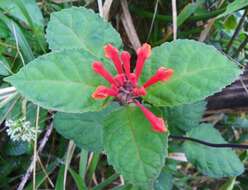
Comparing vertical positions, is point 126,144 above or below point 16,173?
above

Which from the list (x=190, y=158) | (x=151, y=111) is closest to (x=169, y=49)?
(x=151, y=111)

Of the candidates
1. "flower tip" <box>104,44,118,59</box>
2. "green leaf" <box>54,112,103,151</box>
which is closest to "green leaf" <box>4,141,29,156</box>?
"green leaf" <box>54,112,103,151</box>

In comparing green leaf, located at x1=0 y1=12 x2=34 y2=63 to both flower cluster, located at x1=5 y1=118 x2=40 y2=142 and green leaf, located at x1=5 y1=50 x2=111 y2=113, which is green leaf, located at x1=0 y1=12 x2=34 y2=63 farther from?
green leaf, located at x1=5 y1=50 x2=111 y2=113

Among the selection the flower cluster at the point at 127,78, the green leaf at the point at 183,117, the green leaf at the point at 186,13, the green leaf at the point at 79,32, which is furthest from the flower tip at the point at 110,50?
the green leaf at the point at 186,13

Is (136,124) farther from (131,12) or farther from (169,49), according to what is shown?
(131,12)

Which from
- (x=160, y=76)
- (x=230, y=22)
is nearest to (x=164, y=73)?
(x=160, y=76)

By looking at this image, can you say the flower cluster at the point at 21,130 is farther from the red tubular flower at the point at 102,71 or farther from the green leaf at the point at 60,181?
the red tubular flower at the point at 102,71

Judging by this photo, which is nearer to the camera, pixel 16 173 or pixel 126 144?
pixel 126 144

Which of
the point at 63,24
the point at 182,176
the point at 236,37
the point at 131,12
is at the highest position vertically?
the point at 63,24
